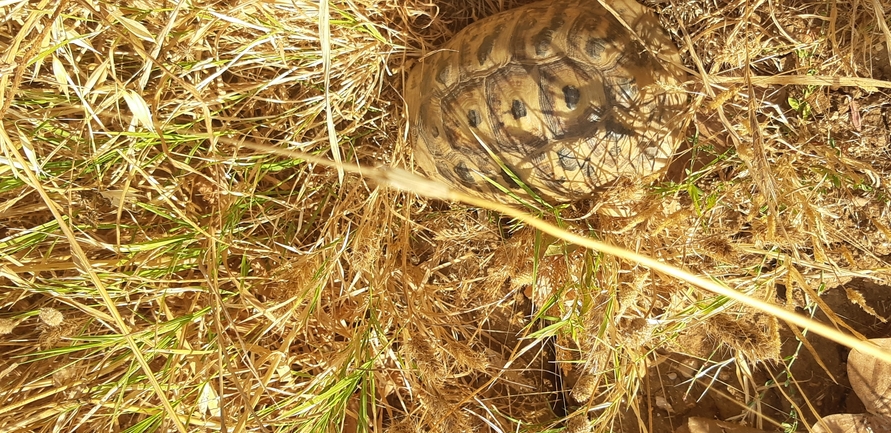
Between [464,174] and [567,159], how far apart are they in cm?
26

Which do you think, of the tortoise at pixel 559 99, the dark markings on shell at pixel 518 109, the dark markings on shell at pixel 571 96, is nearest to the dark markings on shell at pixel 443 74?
the tortoise at pixel 559 99

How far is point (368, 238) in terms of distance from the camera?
1.53 meters

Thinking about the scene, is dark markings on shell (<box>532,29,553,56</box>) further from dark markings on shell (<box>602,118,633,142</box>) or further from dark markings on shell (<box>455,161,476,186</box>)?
dark markings on shell (<box>455,161,476,186</box>)

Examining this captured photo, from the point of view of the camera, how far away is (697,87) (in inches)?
56.6

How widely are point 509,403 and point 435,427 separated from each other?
245mm

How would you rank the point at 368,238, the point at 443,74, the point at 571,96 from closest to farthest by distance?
the point at 571,96 < the point at 443,74 < the point at 368,238

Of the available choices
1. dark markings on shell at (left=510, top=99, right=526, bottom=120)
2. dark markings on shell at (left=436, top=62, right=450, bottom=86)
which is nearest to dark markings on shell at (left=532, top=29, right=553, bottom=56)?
dark markings on shell at (left=510, top=99, right=526, bottom=120)

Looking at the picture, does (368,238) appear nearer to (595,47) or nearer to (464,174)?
(464,174)

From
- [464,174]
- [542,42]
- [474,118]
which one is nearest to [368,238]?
[464,174]

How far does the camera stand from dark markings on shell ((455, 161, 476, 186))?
1.40 metres

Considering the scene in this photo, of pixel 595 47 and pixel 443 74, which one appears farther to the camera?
pixel 443 74

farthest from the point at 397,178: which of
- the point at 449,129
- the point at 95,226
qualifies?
the point at 95,226

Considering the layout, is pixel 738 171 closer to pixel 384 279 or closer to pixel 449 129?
pixel 449 129

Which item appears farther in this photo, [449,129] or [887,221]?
[887,221]
